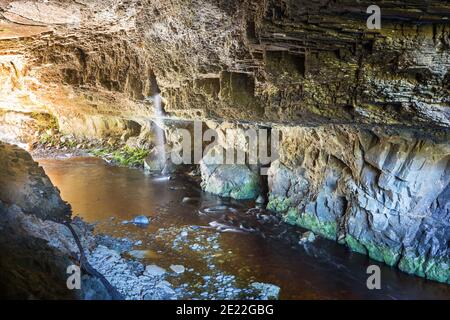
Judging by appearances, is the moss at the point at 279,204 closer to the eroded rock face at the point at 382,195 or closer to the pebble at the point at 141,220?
the eroded rock face at the point at 382,195

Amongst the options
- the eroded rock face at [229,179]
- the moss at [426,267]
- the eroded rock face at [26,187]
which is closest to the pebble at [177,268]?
the eroded rock face at [26,187]

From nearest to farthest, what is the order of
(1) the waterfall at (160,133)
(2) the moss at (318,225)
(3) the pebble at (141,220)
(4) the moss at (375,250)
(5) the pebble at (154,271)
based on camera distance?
(5) the pebble at (154,271), (4) the moss at (375,250), (2) the moss at (318,225), (3) the pebble at (141,220), (1) the waterfall at (160,133)

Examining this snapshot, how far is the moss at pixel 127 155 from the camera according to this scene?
1661 cm

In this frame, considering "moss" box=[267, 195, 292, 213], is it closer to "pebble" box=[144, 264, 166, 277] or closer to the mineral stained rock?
the mineral stained rock

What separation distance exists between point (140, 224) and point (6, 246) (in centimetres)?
479

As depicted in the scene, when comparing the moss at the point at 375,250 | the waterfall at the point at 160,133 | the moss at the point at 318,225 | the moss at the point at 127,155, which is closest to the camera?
the moss at the point at 375,250

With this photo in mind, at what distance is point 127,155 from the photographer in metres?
17.4

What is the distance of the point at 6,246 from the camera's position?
4.66 metres

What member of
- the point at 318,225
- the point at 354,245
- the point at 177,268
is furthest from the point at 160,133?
the point at 354,245

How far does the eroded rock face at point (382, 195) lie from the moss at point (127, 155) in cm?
924

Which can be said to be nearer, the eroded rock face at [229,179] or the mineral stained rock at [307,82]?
the mineral stained rock at [307,82]

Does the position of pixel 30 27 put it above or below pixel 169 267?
above
